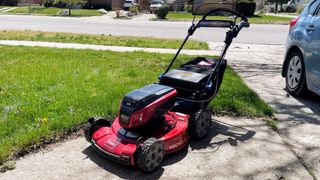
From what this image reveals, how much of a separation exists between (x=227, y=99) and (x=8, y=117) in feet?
9.70

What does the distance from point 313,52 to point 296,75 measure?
0.74 meters

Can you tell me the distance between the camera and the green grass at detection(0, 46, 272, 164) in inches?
171

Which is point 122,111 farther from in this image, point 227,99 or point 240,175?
point 227,99

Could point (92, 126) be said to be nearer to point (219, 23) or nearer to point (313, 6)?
point (219, 23)

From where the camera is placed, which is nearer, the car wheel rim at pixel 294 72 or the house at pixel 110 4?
the car wheel rim at pixel 294 72

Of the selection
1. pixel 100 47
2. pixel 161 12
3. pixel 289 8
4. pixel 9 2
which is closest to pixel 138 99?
pixel 100 47

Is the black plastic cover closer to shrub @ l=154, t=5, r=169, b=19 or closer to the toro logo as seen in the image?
the toro logo

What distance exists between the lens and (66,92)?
5.64 meters

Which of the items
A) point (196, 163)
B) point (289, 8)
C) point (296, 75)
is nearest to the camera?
point (196, 163)

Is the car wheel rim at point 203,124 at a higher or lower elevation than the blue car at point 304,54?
lower

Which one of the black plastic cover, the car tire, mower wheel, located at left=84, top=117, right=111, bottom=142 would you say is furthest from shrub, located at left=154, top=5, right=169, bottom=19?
the black plastic cover

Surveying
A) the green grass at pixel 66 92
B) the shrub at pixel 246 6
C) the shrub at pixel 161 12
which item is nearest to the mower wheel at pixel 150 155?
the green grass at pixel 66 92

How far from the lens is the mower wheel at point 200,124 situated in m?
4.02

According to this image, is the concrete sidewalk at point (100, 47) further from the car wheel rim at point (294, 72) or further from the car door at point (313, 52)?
the car door at point (313, 52)
